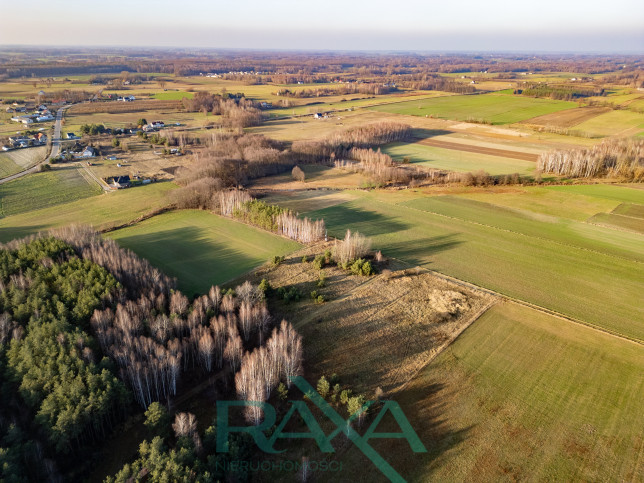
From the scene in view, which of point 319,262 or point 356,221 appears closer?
point 319,262

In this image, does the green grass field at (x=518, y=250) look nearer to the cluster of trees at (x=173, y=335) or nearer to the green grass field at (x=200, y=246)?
the green grass field at (x=200, y=246)

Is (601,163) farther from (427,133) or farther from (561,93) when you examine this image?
(561,93)

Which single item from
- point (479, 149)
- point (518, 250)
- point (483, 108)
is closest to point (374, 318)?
point (518, 250)

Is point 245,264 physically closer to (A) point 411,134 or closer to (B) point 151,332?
(B) point 151,332

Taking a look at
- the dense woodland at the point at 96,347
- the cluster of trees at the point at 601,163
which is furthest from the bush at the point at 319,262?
the cluster of trees at the point at 601,163

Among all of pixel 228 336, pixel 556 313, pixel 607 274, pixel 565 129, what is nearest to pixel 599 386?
pixel 556 313

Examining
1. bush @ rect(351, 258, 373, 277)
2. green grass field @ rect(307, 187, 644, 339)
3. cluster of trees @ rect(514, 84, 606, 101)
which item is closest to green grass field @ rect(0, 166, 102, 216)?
green grass field @ rect(307, 187, 644, 339)
